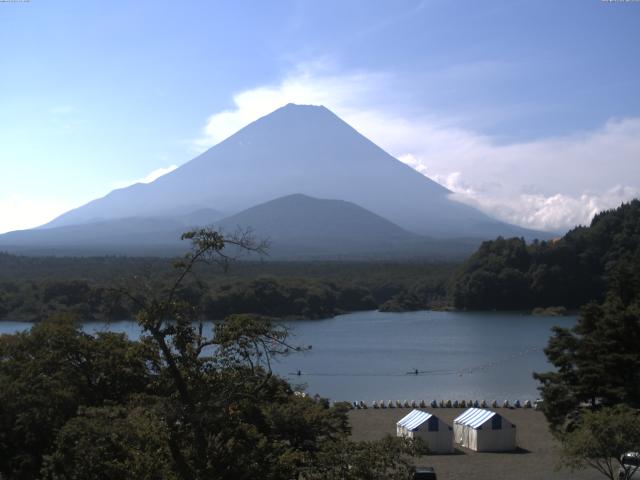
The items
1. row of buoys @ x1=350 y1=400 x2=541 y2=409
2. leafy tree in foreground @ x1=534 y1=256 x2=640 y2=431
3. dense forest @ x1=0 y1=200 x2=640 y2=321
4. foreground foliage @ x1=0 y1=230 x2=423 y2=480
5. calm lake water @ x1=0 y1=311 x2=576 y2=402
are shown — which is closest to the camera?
foreground foliage @ x1=0 y1=230 x2=423 y2=480

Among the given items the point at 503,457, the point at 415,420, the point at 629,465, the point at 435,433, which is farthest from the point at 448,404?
the point at 629,465

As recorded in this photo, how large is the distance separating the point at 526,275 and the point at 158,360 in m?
34.3

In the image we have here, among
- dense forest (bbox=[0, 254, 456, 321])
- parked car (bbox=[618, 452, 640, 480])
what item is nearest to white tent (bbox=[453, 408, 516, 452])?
parked car (bbox=[618, 452, 640, 480])

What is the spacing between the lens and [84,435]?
435 cm

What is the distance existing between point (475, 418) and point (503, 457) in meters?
0.96

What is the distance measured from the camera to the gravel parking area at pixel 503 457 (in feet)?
30.1

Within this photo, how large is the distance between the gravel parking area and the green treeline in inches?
906

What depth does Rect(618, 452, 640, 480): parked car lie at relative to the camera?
24.7ft

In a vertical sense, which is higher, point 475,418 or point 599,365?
point 599,365

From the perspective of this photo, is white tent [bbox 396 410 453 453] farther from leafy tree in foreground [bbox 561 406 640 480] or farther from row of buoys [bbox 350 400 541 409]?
row of buoys [bbox 350 400 541 409]

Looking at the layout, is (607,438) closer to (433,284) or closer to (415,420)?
(415,420)

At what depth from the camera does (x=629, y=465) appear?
791 cm

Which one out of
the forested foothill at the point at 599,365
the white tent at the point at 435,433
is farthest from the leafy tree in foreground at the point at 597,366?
the white tent at the point at 435,433

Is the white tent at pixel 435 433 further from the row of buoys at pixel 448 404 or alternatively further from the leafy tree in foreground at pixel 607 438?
the row of buoys at pixel 448 404
